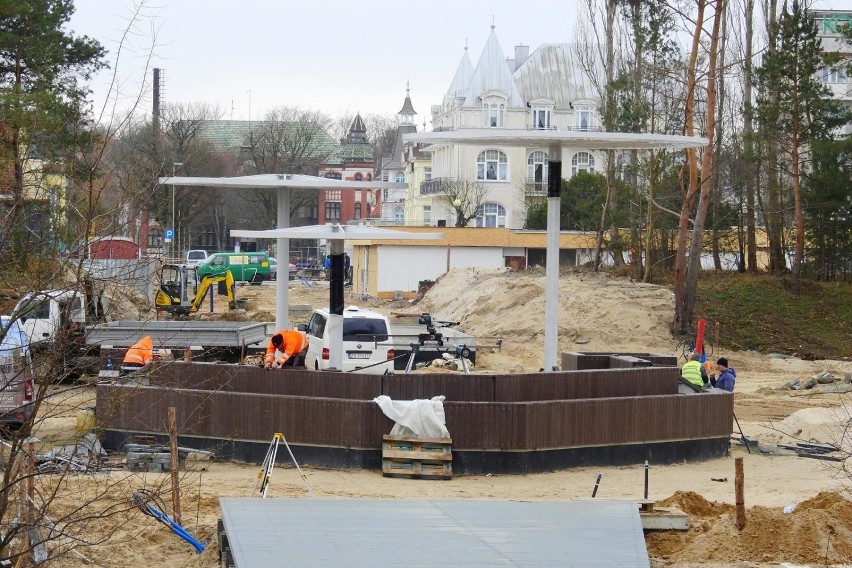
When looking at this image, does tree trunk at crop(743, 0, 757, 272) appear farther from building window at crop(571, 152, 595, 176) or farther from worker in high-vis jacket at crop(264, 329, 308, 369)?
Answer: worker in high-vis jacket at crop(264, 329, 308, 369)

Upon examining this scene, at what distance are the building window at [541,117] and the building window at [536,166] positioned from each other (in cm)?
241

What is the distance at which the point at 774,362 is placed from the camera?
3900 centimetres

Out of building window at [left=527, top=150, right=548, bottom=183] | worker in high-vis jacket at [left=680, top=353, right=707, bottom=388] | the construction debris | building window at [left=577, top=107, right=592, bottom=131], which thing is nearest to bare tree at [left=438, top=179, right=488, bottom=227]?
building window at [left=527, top=150, right=548, bottom=183]

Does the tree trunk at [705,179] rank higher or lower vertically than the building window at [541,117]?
lower

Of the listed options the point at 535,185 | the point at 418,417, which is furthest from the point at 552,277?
the point at 535,185

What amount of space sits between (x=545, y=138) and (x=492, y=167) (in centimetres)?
5623

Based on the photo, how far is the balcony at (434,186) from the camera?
3127 inches

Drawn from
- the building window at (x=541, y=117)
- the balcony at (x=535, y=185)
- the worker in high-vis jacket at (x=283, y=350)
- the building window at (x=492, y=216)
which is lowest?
the worker in high-vis jacket at (x=283, y=350)

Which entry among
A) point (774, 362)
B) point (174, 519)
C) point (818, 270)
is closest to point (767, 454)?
point (174, 519)

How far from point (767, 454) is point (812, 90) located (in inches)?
985

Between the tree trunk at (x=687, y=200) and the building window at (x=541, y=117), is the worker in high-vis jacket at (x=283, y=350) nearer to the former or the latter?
the tree trunk at (x=687, y=200)

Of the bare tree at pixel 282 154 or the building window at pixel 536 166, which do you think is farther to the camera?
the bare tree at pixel 282 154

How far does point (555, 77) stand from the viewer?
83688 millimetres

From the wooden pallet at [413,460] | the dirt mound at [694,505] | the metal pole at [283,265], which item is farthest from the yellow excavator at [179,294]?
the dirt mound at [694,505]
